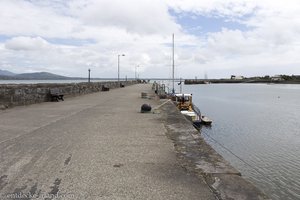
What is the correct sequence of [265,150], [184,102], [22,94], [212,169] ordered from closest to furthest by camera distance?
[212,169] < [265,150] < [22,94] < [184,102]

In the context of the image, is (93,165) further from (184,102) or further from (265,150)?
(184,102)

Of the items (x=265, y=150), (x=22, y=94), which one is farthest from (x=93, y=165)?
(x=265, y=150)

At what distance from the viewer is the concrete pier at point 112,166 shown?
4953mm

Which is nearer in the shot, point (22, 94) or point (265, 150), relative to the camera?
point (265, 150)

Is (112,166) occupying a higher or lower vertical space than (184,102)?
higher

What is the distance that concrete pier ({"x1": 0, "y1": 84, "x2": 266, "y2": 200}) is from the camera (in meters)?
4.95

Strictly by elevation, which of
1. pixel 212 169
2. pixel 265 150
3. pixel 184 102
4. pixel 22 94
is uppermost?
pixel 22 94

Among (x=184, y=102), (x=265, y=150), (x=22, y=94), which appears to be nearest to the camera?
(x=265, y=150)

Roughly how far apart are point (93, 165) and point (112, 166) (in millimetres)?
354

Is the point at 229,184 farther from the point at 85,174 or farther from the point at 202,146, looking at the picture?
the point at 202,146

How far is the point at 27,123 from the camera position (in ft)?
38.3

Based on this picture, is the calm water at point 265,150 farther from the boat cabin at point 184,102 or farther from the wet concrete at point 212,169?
the wet concrete at point 212,169

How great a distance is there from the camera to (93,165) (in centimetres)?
630

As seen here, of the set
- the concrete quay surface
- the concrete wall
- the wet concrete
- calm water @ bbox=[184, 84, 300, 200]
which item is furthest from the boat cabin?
the wet concrete
